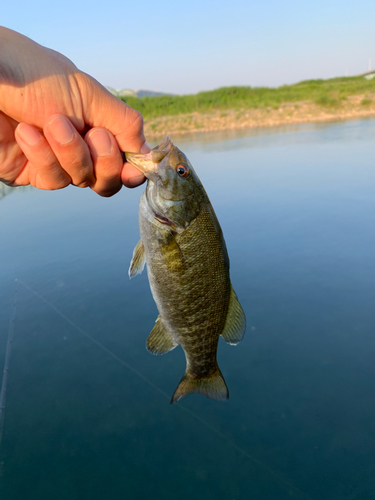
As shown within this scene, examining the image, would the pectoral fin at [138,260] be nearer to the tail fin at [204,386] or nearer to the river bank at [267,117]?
the tail fin at [204,386]

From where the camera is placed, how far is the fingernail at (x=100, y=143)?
4.47ft

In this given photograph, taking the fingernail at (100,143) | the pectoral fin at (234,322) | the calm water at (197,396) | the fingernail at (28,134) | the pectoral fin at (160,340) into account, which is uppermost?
the fingernail at (28,134)

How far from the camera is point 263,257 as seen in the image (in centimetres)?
512

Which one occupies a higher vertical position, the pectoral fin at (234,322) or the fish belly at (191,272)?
the fish belly at (191,272)

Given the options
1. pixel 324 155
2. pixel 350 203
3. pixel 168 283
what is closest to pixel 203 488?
pixel 168 283

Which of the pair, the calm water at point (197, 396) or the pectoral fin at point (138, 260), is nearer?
the pectoral fin at point (138, 260)

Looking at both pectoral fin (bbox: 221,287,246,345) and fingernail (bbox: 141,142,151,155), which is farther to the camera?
pectoral fin (bbox: 221,287,246,345)

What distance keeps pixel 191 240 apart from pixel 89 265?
426 centimetres

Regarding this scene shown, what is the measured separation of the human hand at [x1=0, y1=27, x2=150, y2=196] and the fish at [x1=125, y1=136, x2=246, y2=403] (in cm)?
11

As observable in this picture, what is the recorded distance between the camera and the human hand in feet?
3.81

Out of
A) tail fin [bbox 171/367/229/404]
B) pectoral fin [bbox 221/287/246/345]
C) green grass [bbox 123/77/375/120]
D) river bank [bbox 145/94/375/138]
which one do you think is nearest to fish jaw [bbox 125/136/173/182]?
pectoral fin [bbox 221/287/246/345]

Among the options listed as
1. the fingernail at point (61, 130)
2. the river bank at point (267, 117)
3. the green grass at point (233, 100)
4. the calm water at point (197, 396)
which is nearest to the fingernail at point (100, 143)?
the fingernail at point (61, 130)

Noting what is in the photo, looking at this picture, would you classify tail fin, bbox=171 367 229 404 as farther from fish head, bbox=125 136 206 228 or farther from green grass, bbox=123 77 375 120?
green grass, bbox=123 77 375 120

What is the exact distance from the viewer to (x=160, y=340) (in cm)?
172
